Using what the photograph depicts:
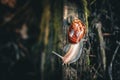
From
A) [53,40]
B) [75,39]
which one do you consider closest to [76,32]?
[75,39]

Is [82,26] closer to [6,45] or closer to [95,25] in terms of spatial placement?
[95,25]

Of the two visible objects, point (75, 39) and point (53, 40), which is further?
point (53, 40)

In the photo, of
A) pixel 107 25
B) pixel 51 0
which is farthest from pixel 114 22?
pixel 51 0

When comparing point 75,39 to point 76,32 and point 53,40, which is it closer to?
point 76,32
